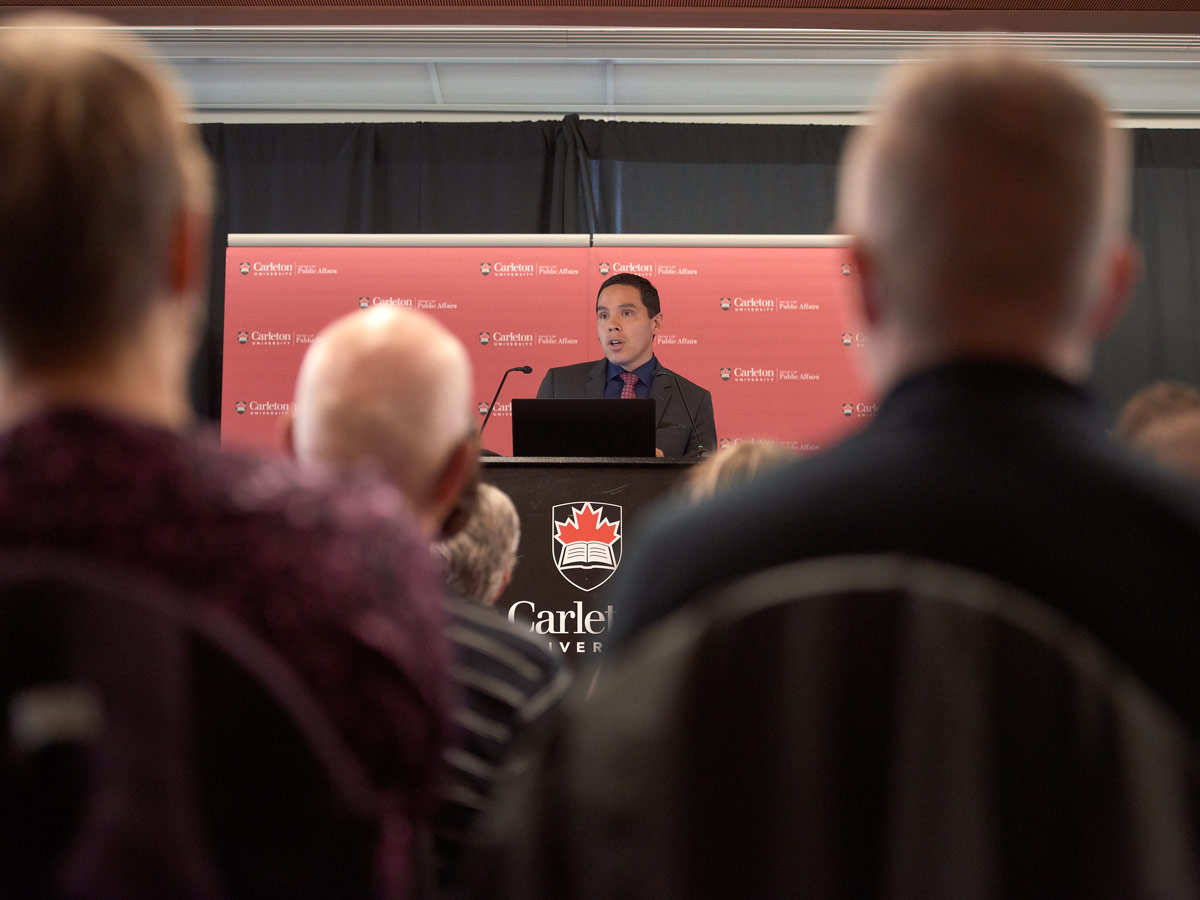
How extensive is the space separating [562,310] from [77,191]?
517 centimetres

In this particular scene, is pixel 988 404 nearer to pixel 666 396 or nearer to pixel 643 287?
pixel 666 396

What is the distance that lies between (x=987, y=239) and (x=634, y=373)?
185 inches

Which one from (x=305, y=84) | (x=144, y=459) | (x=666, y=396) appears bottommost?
(x=144, y=459)

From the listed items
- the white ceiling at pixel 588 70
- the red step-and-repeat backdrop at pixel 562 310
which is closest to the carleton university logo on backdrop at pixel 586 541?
the red step-and-repeat backdrop at pixel 562 310

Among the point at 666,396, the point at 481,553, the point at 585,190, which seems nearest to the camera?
the point at 481,553

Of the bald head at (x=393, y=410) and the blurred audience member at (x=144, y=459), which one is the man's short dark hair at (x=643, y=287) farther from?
the blurred audience member at (x=144, y=459)

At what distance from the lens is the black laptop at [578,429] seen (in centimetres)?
317

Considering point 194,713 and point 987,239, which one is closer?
point 194,713

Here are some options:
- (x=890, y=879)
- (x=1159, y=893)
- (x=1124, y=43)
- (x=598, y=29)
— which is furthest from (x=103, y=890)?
(x=1124, y=43)

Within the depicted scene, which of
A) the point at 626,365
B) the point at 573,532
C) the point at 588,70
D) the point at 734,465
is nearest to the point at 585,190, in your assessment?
the point at 588,70

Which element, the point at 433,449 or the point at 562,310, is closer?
the point at 433,449

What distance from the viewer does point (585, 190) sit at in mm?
6387

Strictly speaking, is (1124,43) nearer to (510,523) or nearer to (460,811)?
(510,523)

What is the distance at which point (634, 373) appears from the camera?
17.5ft
